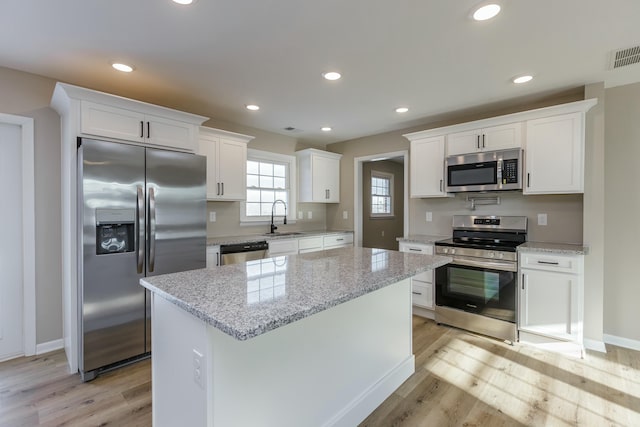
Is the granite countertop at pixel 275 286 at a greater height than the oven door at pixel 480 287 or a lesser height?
greater

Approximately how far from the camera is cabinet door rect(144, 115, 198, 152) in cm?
281

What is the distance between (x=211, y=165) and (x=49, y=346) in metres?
2.29

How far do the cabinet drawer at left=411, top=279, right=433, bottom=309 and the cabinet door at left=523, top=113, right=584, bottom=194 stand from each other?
147 centimetres

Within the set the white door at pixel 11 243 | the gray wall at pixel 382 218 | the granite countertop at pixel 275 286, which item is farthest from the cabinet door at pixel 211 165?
the gray wall at pixel 382 218

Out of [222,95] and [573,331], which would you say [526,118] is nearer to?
[573,331]

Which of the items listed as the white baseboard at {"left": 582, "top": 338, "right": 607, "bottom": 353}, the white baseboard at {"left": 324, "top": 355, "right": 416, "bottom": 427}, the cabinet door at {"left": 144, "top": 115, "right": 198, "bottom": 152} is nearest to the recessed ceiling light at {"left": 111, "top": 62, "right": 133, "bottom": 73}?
the cabinet door at {"left": 144, "top": 115, "right": 198, "bottom": 152}

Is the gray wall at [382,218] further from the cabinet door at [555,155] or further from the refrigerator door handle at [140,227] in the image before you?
the refrigerator door handle at [140,227]

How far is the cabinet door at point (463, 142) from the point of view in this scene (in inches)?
137

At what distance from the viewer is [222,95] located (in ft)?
10.3

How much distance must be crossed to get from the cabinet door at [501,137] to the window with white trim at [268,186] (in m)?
2.71

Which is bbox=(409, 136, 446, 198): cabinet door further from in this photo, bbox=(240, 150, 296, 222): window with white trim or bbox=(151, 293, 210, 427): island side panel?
bbox=(151, 293, 210, 427): island side panel

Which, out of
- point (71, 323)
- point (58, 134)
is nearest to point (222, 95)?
point (58, 134)

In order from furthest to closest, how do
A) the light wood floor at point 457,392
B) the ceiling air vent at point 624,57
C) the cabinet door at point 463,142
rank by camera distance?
the cabinet door at point 463,142, the ceiling air vent at point 624,57, the light wood floor at point 457,392

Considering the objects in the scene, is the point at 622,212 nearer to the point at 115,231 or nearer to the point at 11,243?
the point at 115,231
